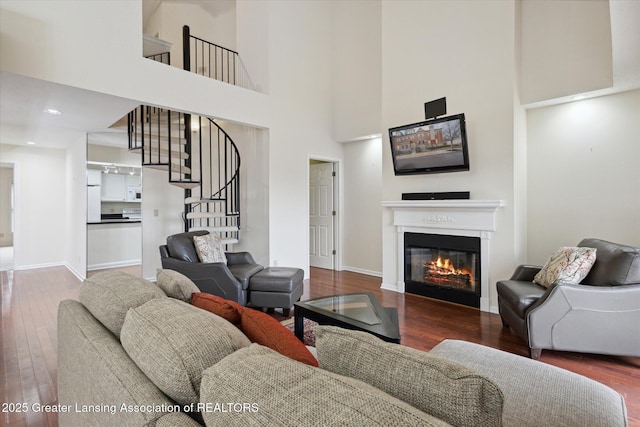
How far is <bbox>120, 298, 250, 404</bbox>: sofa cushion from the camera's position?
2.53ft

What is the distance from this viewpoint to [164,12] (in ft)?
21.0

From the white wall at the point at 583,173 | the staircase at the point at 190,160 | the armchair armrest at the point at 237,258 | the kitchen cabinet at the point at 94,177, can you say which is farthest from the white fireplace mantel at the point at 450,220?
the kitchen cabinet at the point at 94,177

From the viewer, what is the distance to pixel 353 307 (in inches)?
98.3

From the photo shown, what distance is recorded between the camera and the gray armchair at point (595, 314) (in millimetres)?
2393

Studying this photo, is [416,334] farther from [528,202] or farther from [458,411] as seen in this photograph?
[458,411]

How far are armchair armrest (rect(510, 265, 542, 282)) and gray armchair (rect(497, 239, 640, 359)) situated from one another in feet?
2.00

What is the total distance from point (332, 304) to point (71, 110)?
373 cm

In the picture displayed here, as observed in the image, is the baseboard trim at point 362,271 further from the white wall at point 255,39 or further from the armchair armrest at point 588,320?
the white wall at point 255,39

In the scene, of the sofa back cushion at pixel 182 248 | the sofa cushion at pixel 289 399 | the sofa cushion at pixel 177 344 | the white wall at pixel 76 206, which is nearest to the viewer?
the sofa cushion at pixel 289 399

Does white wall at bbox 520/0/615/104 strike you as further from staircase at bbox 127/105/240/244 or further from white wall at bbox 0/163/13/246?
white wall at bbox 0/163/13/246

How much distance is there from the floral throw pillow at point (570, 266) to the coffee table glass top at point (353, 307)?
1.61 metres

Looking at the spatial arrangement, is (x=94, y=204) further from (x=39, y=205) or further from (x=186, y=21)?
(x=186, y=21)

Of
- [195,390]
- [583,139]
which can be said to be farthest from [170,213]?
[583,139]

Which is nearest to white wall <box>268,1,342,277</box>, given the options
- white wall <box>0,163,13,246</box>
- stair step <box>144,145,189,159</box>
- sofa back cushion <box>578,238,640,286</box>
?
stair step <box>144,145,189,159</box>
